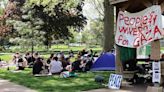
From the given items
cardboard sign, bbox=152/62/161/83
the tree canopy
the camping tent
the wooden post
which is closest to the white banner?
the wooden post

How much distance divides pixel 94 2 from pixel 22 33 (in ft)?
72.5

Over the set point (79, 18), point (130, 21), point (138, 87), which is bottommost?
point (138, 87)

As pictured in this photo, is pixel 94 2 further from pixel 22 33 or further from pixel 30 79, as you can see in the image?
pixel 30 79

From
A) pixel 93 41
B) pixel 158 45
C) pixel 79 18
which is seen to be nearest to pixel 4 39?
pixel 79 18

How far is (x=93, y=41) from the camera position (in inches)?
3019

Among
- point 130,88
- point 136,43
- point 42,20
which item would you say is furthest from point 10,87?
point 42,20

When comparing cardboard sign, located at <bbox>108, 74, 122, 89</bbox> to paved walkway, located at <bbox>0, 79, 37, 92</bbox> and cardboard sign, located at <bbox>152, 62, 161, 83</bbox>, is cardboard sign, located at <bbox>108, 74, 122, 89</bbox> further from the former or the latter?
paved walkway, located at <bbox>0, 79, 37, 92</bbox>

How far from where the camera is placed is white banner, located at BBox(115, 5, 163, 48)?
38.3 feet

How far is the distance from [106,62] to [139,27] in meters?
6.69

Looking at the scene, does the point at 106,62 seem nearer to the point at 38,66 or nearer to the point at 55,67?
the point at 55,67

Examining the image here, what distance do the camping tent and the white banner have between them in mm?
5385

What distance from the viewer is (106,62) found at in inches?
742

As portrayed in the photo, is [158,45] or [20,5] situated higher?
[20,5]

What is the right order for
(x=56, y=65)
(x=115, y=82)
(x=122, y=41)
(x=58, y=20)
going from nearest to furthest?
1. (x=115, y=82)
2. (x=122, y=41)
3. (x=56, y=65)
4. (x=58, y=20)
